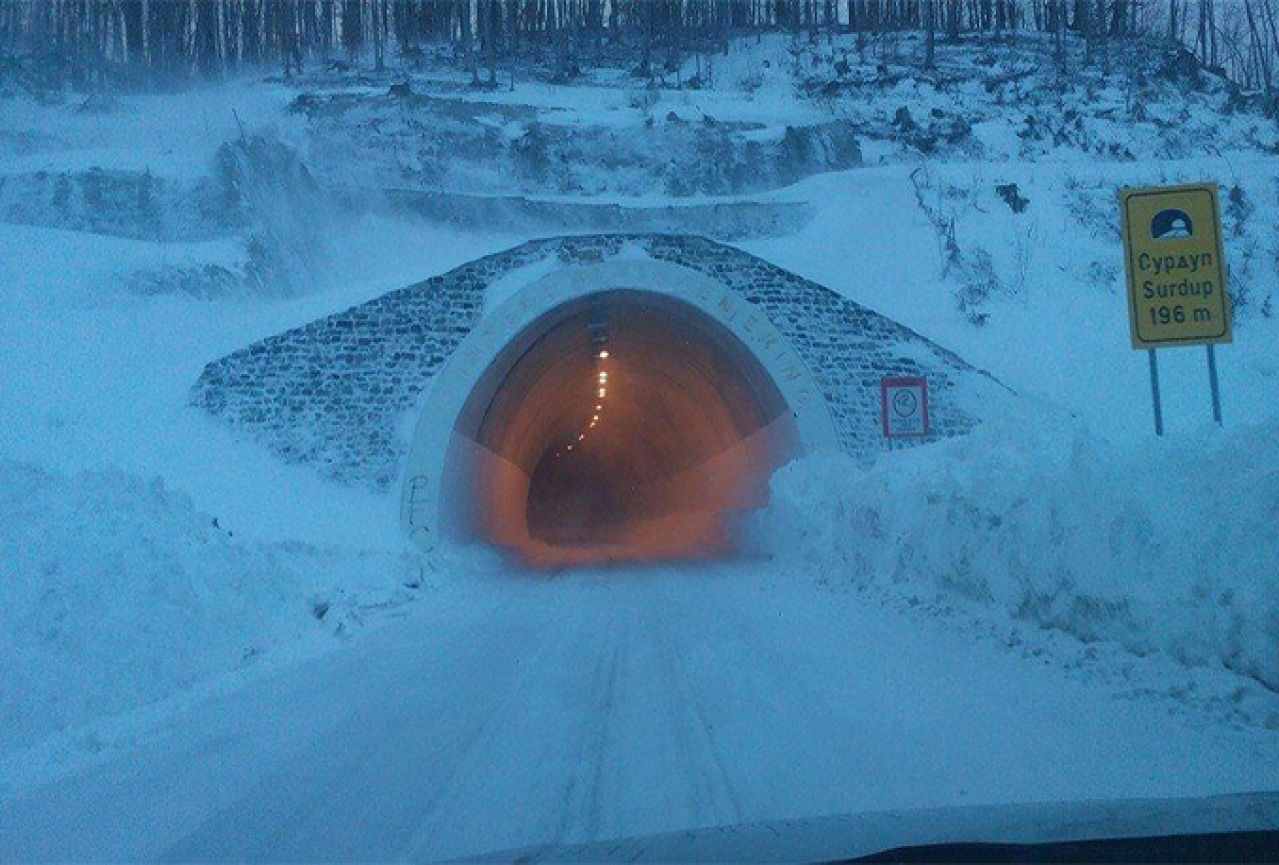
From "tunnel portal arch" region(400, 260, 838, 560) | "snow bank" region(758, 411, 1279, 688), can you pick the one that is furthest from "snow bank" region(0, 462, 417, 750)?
"snow bank" region(758, 411, 1279, 688)

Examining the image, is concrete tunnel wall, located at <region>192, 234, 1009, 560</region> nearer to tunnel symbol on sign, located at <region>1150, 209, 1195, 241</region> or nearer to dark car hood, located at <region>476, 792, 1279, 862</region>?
tunnel symbol on sign, located at <region>1150, 209, 1195, 241</region>

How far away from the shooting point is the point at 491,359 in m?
18.9

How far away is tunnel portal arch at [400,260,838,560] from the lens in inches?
717

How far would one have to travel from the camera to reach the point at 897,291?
21.8 meters

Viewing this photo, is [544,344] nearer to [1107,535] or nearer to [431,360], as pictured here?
[431,360]

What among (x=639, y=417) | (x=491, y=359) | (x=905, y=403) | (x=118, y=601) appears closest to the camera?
(x=118, y=601)

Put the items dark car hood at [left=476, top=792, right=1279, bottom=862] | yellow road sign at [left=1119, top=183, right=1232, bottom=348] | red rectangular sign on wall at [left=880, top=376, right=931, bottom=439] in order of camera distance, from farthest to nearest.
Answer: red rectangular sign on wall at [left=880, top=376, right=931, bottom=439] < yellow road sign at [left=1119, top=183, right=1232, bottom=348] < dark car hood at [left=476, top=792, right=1279, bottom=862]

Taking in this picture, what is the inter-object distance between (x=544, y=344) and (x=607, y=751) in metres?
16.4

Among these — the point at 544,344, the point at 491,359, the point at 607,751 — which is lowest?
the point at 607,751

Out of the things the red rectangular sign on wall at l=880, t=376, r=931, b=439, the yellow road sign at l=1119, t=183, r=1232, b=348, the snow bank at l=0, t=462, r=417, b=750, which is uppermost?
the yellow road sign at l=1119, t=183, r=1232, b=348

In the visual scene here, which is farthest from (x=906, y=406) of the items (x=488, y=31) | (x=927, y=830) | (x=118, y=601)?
(x=488, y=31)

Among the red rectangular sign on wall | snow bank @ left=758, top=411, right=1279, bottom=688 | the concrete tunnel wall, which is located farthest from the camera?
the red rectangular sign on wall

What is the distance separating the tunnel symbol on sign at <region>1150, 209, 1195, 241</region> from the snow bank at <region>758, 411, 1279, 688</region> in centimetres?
254

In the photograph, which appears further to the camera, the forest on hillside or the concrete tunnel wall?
the forest on hillside
